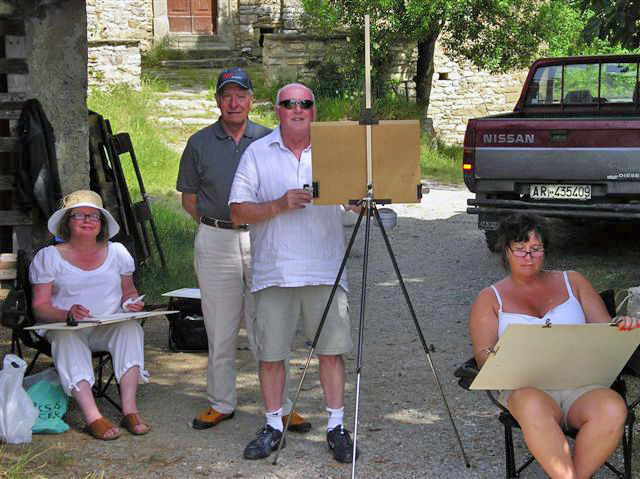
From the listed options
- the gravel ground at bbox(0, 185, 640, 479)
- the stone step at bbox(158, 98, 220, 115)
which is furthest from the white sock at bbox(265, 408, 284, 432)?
the stone step at bbox(158, 98, 220, 115)

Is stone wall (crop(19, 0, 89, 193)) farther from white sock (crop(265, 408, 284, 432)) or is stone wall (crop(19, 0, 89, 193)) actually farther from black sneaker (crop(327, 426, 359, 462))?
black sneaker (crop(327, 426, 359, 462))

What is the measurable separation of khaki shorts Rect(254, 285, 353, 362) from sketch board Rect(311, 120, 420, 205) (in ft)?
1.86

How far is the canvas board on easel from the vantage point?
398 centimetres

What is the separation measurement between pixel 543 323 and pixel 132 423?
7.07 ft

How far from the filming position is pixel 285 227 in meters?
4.77

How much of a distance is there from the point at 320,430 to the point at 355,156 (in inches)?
61.7

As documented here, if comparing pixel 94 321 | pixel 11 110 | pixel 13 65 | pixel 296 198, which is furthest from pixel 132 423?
pixel 13 65

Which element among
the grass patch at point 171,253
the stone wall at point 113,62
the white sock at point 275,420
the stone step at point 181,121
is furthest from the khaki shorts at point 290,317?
the stone wall at point 113,62

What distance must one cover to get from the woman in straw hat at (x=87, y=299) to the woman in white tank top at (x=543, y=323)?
6.28 ft

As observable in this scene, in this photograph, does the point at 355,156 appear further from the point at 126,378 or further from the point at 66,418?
the point at 66,418

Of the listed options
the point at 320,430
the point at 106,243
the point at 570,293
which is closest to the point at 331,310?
the point at 320,430

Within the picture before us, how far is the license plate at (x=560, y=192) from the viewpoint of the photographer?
8.95m

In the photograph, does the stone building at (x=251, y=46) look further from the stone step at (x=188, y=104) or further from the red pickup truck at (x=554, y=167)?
the red pickup truck at (x=554, y=167)

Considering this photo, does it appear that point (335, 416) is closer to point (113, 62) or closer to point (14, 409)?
point (14, 409)
